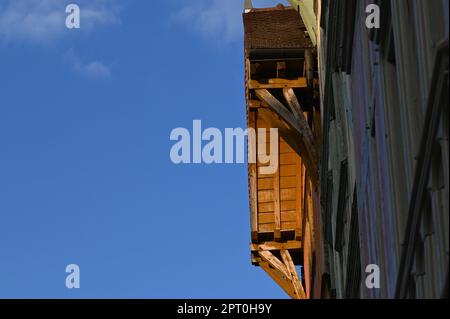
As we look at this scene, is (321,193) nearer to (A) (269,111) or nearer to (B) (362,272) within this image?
(A) (269,111)

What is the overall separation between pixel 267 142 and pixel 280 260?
3050 mm

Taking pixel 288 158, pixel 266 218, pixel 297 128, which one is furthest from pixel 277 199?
pixel 297 128

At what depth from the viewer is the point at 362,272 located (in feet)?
49.0

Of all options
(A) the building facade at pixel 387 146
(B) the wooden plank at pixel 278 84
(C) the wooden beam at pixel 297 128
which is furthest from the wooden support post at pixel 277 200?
(A) the building facade at pixel 387 146

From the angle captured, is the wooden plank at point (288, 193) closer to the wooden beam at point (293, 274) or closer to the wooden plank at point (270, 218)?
the wooden plank at point (270, 218)

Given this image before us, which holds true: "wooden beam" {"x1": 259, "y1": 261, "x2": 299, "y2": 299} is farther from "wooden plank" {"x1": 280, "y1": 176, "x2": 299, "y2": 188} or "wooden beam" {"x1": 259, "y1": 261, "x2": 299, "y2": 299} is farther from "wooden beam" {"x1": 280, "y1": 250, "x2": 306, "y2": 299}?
"wooden plank" {"x1": 280, "y1": 176, "x2": 299, "y2": 188}

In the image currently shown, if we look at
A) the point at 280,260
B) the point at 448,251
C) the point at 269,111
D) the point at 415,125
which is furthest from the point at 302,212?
the point at 448,251

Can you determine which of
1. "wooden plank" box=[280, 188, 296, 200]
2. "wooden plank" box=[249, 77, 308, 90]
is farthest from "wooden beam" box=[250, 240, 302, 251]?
"wooden plank" box=[249, 77, 308, 90]

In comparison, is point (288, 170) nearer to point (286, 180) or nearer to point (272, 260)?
point (286, 180)

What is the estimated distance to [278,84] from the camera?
25.1 meters

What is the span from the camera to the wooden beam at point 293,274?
2714 centimetres

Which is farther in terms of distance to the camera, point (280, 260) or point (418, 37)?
point (280, 260)

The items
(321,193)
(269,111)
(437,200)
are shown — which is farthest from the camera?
(269,111)

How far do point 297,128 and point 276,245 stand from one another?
5.22 meters
